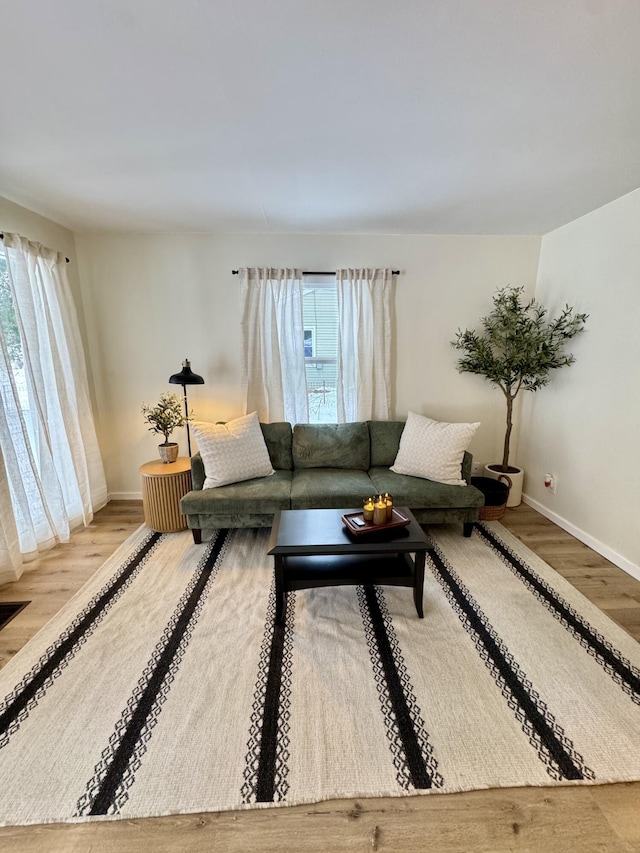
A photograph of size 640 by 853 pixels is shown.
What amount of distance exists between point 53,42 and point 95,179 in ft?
3.55

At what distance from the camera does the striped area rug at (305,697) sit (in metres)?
1.20

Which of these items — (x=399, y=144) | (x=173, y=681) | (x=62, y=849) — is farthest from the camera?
(x=399, y=144)

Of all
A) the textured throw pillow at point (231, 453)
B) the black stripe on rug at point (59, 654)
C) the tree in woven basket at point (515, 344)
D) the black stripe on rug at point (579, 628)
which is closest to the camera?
the black stripe on rug at point (59, 654)

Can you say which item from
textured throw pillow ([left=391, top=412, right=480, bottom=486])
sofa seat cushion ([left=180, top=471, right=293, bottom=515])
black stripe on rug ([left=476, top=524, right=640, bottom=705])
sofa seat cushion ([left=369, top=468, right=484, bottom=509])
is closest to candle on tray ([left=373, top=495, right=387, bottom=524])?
sofa seat cushion ([left=369, top=468, right=484, bottom=509])

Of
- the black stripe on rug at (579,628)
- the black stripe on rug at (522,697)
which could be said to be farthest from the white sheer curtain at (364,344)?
the black stripe on rug at (522,697)

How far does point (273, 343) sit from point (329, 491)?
4.89 feet

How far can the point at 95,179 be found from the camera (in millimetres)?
2111

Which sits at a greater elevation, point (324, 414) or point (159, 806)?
point (324, 414)

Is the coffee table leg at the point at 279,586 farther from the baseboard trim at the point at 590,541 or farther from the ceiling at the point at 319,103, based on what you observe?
the baseboard trim at the point at 590,541

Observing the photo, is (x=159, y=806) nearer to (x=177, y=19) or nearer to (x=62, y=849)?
(x=62, y=849)

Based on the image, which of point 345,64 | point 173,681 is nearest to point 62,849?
point 173,681

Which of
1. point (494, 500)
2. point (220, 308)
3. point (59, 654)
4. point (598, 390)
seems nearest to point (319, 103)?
point (220, 308)

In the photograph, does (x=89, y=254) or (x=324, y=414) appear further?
(x=324, y=414)

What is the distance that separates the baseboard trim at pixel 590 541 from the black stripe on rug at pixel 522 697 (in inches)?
45.9
